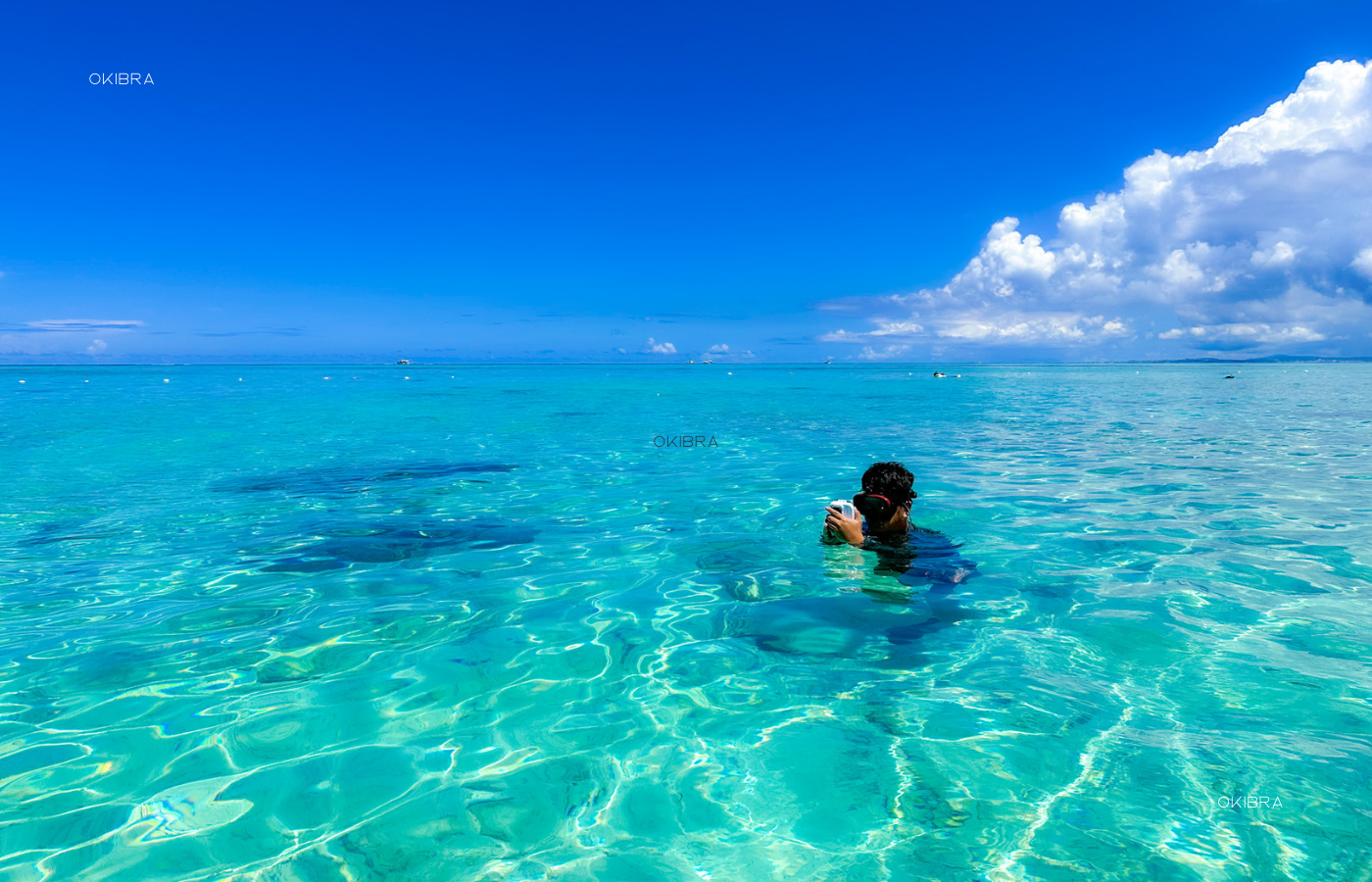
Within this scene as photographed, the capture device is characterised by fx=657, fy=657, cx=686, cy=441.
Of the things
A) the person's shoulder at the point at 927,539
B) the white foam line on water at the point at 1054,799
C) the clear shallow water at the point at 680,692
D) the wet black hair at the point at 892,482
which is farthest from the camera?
the person's shoulder at the point at 927,539

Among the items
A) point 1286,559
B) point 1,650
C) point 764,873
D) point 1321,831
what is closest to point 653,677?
point 764,873

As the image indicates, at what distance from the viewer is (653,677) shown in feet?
15.5

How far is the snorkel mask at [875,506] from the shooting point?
20.8 ft

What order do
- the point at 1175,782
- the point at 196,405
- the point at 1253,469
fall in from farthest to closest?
1. the point at 196,405
2. the point at 1253,469
3. the point at 1175,782

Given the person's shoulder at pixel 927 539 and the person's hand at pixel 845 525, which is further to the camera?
the person's shoulder at pixel 927 539

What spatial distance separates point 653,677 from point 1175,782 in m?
3.07

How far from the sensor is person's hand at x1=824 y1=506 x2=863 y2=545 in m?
6.43

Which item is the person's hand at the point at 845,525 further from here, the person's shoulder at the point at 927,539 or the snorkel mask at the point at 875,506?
the person's shoulder at the point at 927,539

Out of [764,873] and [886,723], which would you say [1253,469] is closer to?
[886,723]

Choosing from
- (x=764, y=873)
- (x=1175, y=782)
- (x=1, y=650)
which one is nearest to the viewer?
(x=764, y=873)

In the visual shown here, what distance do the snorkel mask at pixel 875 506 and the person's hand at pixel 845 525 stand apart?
0.12 metres

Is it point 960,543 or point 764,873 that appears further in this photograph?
point 960,543

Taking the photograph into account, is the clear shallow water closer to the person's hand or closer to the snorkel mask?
the person's hand

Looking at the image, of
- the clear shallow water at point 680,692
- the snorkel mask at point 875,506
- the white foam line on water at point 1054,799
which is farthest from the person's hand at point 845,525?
the white foam line on water at point 1054,799
